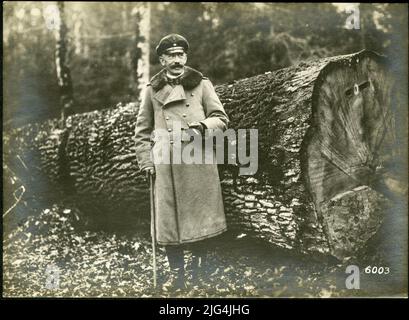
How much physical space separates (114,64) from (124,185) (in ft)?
4.19

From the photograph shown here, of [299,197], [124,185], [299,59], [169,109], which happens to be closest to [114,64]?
[169,109]

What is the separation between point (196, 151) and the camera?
14.5 feet

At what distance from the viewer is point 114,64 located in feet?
16.0

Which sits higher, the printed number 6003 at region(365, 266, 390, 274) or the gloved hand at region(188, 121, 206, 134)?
the gloved hand at region(188, 121, 206, 134)

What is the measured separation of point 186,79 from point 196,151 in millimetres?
719

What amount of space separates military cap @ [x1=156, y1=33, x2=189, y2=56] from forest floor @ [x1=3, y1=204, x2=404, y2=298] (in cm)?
190

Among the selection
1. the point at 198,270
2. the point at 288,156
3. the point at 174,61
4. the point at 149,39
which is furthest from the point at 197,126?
the point at 198,270

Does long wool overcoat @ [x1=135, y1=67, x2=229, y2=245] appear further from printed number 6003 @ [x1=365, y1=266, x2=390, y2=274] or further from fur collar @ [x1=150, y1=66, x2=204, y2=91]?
printed number 6003 @ [x1=365, y1=266, x2=390, y2=274]

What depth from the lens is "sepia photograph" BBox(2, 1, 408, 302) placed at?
4406 mm

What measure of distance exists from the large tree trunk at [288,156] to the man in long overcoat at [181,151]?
0.16m

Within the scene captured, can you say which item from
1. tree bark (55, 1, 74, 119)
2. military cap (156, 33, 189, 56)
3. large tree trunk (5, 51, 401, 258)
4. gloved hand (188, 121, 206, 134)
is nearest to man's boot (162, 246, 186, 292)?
large tree trunk (5, 51, 401, 258)

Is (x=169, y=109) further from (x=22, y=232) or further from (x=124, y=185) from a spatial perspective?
(x=22, y=232)

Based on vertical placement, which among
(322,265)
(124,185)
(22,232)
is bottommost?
(322,265)

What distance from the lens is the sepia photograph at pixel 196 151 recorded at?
14.5 feet
